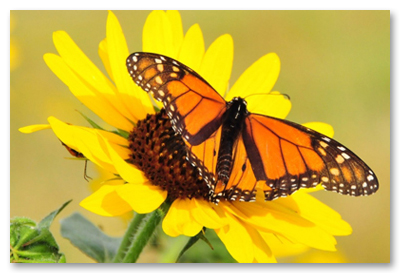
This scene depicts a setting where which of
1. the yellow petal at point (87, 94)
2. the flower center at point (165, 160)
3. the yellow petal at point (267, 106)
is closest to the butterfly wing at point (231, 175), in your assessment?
the flower center at point (165, 160)

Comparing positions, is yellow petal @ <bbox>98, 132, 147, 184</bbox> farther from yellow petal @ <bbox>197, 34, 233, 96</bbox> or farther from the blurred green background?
yellow petal @ <bbox>197, 34, 233, 96</bbox>

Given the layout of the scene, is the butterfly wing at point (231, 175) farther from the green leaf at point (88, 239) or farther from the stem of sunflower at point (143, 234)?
the green leaf at point (88, 239)

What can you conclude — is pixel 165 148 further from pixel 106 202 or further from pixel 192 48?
pixel 192 48

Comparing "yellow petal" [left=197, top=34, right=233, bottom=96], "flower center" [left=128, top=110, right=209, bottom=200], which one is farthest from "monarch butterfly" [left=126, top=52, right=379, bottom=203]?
"yellow petal" [left=197, top=34, right=233, bottom=96]

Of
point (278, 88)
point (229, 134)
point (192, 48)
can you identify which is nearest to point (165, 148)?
point (229, 134)

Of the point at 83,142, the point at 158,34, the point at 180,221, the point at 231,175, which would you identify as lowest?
the point at 180,221

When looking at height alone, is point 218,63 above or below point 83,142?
above

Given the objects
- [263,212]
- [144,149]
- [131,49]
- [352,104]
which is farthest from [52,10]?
[352,104]
